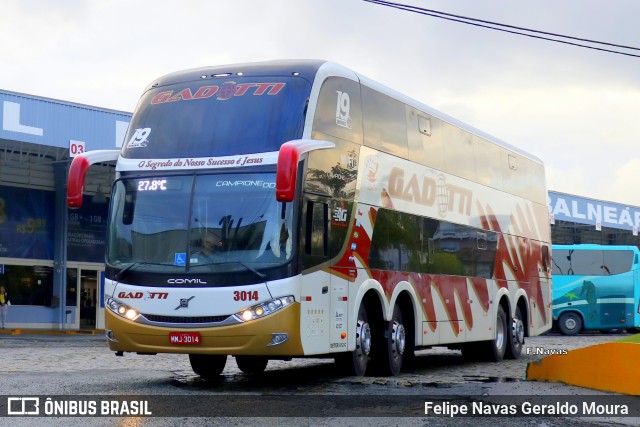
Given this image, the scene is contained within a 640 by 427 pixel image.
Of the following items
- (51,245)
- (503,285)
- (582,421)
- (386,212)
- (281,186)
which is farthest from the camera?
(51,245)

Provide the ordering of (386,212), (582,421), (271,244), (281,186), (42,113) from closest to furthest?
(582,421)
(281,186)
(271,244)
(386,212)
(42,113)

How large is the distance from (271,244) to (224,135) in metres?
1.59

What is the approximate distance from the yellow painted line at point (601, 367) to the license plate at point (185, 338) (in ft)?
15.1

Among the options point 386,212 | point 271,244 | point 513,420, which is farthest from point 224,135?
point 513,420

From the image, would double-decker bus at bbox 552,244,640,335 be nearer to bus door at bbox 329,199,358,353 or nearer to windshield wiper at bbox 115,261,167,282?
bus door at bbox 329,199,358,353

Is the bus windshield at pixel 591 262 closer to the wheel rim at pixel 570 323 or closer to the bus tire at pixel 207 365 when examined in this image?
the wheel rim at pixel 570 323

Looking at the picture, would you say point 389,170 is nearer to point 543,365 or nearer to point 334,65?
point 334,65

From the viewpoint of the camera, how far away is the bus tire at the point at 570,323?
35.9 meters

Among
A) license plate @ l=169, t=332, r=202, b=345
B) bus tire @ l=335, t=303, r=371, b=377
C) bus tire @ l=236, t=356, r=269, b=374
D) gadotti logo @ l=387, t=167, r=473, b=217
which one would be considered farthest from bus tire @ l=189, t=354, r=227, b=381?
gadotti logo @ l=387, t=167, r=473, b=217

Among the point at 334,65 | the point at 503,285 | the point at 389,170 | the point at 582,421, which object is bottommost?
the point at 582,421

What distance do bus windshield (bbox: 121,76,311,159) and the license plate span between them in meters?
2.20

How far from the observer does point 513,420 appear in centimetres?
941

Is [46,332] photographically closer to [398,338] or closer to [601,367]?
[398,338]

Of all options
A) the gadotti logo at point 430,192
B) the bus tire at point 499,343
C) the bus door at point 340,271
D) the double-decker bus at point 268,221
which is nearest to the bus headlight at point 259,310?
the double-decker bus at point 268,221
